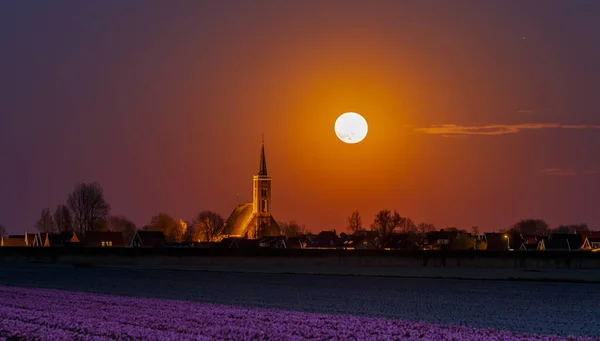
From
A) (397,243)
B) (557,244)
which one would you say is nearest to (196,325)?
(557,244)

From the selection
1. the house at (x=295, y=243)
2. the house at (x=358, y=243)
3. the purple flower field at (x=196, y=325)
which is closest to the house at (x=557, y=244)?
the house at (x=358, y=243)

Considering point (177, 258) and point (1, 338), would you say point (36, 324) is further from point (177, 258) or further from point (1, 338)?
point (177, 258)

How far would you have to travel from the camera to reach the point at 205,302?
1800 inches

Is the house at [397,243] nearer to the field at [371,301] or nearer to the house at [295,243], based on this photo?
the house at [295,243]

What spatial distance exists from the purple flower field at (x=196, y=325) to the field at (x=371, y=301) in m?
0.11

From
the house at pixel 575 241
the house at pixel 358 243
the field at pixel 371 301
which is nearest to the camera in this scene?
the field at pixel 371 301

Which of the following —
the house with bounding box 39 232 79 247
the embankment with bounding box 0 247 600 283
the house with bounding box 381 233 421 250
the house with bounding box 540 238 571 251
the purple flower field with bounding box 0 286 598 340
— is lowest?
the purple flower field with bounding box 0 286 598 340

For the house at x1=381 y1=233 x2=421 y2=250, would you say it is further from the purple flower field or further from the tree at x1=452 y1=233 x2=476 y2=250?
the purple flower field

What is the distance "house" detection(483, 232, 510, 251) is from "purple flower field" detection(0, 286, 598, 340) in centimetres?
13298

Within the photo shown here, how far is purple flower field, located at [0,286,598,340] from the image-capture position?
29.0m

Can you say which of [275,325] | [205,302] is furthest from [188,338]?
[205,302]

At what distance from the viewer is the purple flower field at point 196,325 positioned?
29000 millimetres

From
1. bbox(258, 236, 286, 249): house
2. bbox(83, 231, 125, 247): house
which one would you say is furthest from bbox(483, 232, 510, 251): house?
bbox(83, 231, 125, 247): house

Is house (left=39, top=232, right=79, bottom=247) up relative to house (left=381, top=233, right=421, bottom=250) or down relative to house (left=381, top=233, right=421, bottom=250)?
up
